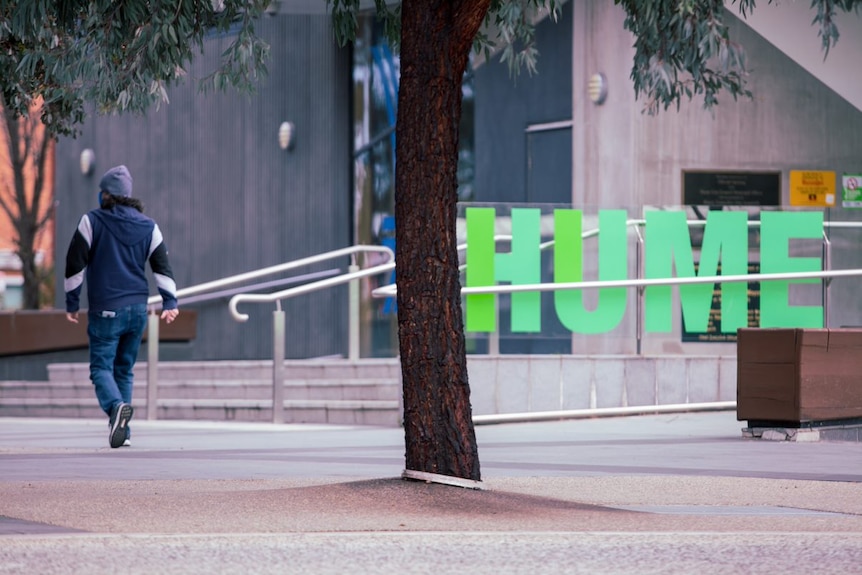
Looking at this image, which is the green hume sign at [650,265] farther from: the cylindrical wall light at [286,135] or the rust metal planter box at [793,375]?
the cylindrical wall light at [286,135]

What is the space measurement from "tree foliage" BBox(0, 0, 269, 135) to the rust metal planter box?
3.91 metres

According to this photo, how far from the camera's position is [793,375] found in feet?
35.2

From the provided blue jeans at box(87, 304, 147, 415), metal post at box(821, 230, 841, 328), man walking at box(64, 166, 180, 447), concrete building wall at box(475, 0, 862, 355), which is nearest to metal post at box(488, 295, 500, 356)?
metal post at box(821, 230, 841, 328)

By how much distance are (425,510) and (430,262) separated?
1.15m

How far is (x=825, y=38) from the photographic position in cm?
909

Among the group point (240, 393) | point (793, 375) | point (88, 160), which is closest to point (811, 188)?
point (240, 393)

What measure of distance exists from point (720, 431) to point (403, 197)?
5.24 m

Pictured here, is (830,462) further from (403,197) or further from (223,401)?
(223,401)

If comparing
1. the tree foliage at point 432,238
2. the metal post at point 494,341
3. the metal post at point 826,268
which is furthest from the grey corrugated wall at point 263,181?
the tree foliage at point 432,238

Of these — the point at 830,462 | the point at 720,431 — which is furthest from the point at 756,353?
the point at 830,462

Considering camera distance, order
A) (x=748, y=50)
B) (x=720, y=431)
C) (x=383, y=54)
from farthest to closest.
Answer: (x=383, y=54)
(x=748, y=50)
(x=720, y=431)

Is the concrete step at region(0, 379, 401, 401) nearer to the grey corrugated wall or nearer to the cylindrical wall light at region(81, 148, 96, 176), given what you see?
the grey corrugated wall

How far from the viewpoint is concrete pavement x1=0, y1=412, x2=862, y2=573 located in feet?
17.7

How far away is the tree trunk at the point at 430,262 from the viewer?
7078mm
